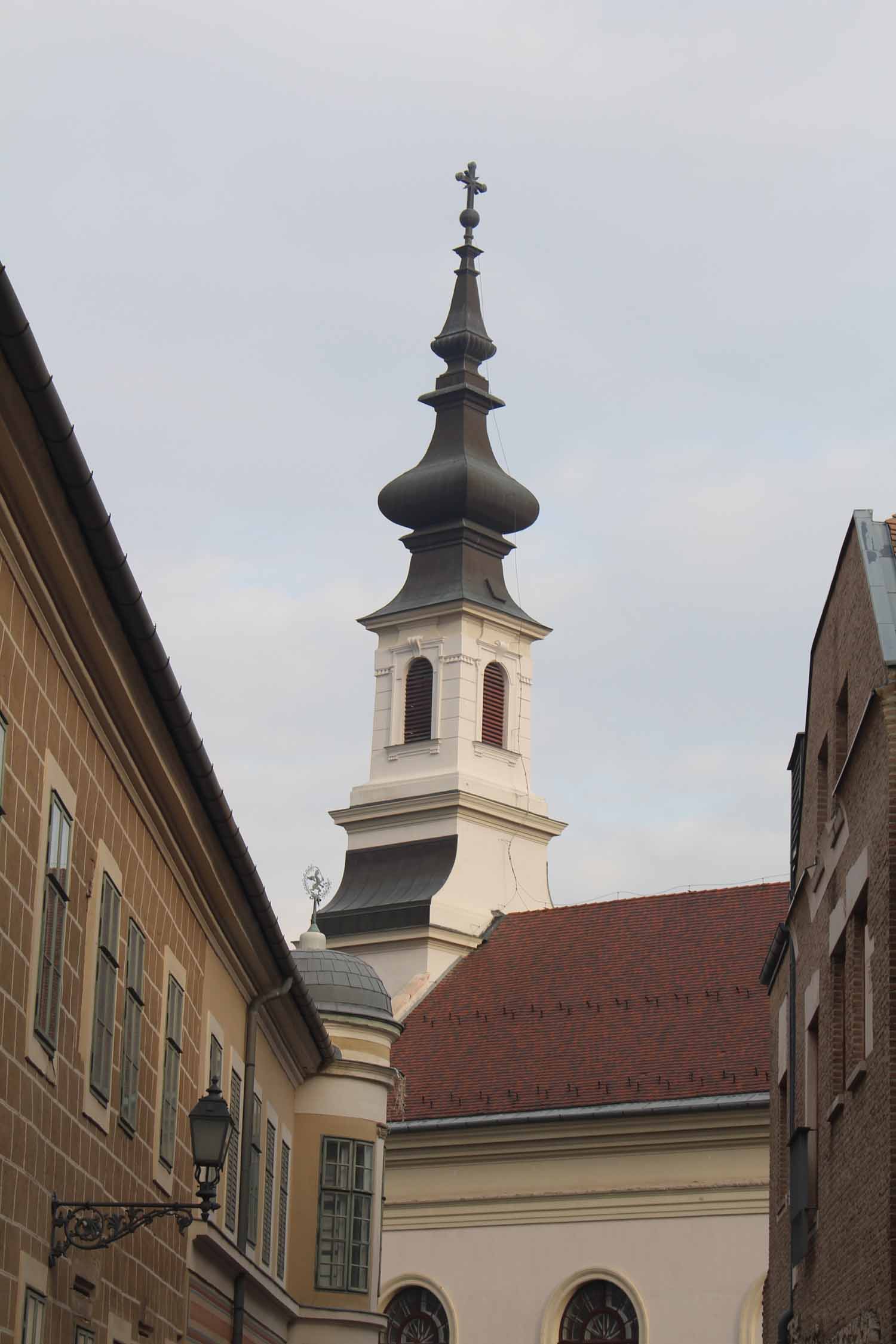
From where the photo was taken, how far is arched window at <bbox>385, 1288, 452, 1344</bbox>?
48.0 meters

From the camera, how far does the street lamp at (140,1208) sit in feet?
47.4

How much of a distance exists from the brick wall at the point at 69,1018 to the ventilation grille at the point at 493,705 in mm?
41590

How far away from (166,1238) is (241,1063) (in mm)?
5147

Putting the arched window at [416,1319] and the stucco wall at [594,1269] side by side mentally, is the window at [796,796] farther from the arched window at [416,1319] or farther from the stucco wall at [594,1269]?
the arched window at [416,1319]

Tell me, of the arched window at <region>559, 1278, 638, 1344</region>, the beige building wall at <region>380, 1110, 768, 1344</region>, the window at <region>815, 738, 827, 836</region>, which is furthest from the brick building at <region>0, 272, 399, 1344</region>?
the arched window at <region>559, 1278, 638, 1344</region>

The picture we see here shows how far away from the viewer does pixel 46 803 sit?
14.2 m

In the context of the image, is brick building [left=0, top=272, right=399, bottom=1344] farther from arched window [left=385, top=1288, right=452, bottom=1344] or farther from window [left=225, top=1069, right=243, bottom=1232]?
arched window [left=385, top=1288, right=452, bottom=1344]

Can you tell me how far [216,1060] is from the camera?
22609 mm

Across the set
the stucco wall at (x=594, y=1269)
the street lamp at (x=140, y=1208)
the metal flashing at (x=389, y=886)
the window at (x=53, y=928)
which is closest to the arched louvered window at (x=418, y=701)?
the metal flashing at (x=389, y=886)

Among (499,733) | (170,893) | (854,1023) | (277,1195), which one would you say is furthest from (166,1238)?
(499,733)

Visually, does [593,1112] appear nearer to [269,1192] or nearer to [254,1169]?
[269,1192]

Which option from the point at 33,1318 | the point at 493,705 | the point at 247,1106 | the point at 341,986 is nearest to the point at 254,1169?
the point at 247,1106

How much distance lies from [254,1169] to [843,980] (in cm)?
880

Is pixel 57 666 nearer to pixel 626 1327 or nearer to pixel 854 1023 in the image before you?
pixel 854 1023
